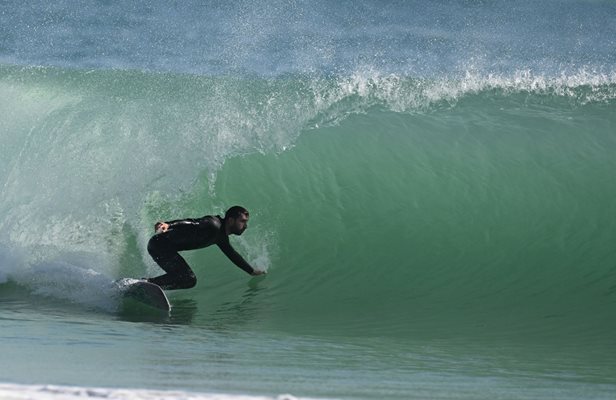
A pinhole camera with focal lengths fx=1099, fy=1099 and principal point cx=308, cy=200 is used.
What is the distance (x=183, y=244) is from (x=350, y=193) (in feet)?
10.1

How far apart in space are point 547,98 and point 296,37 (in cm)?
1091

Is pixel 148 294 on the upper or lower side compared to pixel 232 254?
lower

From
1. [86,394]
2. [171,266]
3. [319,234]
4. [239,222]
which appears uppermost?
[319,234]

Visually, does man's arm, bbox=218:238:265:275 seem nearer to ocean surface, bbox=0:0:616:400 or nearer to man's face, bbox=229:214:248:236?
man's face, bbox=229:214:248:236

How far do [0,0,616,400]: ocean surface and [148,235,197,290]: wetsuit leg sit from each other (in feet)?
0.69

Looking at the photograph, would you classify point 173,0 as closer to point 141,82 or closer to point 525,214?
point 141,82

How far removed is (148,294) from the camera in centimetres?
822

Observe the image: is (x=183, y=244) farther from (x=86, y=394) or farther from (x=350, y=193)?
(x=86, y=394)

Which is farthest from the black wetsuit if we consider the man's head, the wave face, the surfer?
the wave face

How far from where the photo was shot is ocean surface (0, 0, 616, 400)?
5.79 meters

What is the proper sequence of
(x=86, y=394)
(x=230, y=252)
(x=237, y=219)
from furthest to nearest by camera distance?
(x=230, y=252), (x=237, y=219), (x=86, y=394)

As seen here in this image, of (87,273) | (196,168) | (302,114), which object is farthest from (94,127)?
(87,273)

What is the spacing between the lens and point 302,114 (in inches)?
466

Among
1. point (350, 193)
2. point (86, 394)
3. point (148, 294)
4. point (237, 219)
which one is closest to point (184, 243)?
point (237, 219)
